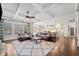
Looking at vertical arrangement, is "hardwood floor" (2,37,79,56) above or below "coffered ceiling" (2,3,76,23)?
below

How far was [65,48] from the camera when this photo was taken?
3080 mm

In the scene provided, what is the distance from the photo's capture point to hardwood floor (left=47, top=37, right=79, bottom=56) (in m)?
3.07

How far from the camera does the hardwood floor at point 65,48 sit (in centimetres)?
307

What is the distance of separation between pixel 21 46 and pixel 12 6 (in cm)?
84

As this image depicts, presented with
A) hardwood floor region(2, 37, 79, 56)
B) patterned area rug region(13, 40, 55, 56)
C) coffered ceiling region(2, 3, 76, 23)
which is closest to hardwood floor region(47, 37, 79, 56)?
hardwood floor region(2, 37, 79, 56)

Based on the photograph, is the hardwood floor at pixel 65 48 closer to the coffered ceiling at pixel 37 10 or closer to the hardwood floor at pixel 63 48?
the hardwood floor at pixel 63 48

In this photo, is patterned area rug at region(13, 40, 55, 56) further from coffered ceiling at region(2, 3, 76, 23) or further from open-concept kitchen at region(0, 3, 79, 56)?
coffered ceiling at region(2, 3, 76, 23)

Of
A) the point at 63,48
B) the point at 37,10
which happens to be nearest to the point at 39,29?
the point at 37,10

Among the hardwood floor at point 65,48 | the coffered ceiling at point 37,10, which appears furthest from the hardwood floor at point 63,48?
the coffered ceiling at point 37,10

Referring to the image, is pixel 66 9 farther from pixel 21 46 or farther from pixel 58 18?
pixel 21 46

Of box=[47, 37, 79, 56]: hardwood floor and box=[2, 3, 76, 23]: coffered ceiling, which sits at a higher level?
box=[2, 3, 76, 23]: coffered ceiling

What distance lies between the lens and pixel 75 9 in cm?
301

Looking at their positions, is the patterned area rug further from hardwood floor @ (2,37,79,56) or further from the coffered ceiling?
the coffered ceiling

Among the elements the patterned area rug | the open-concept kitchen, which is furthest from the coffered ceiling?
the patterned area rug
